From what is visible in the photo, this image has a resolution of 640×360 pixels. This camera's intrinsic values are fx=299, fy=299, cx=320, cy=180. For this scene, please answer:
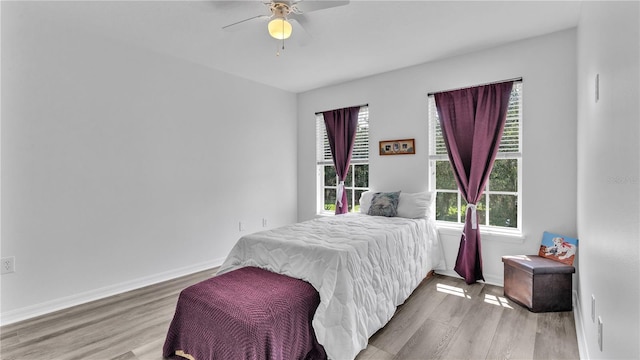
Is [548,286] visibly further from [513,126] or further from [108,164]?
[108,164]

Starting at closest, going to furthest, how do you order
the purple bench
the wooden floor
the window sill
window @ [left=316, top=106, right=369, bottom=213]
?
the purple bench → the wooden floor → the window sill → window @ [left=316, top=106, right=369, bottom=213]

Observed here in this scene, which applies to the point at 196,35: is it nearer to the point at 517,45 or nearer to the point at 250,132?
the point at 250,132

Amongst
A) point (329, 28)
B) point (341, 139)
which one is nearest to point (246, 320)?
point (329, 28)

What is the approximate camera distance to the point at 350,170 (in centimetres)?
464

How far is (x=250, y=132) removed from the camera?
4477 mm

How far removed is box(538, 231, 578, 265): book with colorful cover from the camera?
8.84ft

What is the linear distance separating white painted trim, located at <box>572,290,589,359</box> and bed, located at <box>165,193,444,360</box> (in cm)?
122

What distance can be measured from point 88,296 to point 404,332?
9.78 feet

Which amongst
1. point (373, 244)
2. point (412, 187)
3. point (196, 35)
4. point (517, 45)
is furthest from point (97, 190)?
point (517, 45)

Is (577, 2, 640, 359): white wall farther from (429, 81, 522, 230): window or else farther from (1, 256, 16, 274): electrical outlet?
(1, 256, 16, 274): electrical outlet

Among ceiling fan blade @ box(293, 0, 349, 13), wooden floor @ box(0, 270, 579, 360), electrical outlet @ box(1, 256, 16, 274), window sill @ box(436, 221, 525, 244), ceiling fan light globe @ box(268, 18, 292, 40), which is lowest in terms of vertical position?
wooden floor @ box(0, 270, 579, 360)

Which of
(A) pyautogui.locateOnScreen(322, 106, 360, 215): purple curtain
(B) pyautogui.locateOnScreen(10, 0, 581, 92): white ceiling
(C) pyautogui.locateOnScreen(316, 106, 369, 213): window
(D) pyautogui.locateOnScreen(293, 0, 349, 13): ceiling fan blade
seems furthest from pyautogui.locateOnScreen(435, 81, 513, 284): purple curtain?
(D) pyautogui.locateOnScreen(293, 0, 349, 13): ceiling fan blade

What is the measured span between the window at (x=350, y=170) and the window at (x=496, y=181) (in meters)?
1.00

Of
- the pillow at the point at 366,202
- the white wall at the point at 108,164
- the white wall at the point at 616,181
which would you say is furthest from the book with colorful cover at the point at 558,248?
the white wall at the point at 108,164
